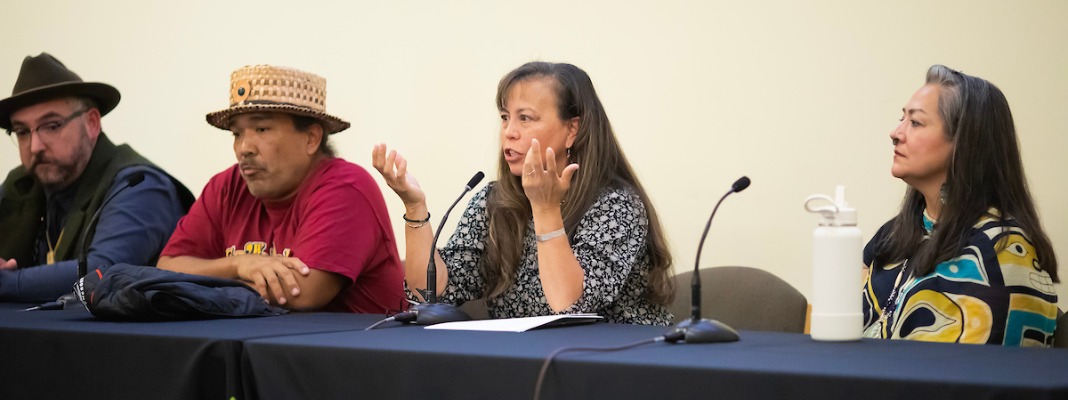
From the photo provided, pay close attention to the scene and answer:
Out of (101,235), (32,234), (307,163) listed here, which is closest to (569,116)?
(307,163)

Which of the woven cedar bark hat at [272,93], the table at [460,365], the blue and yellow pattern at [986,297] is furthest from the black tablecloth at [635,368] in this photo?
the woven cedar bark hat at [272,93]

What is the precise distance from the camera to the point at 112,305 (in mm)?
1817

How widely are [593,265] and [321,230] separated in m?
0.75

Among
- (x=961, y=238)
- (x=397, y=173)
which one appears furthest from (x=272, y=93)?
(x=961, y=238)

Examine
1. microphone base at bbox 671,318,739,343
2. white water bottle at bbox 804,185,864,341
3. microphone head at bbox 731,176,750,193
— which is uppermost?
microphone head at bbox 731,176,750,193

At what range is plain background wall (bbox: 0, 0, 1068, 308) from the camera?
277 cm

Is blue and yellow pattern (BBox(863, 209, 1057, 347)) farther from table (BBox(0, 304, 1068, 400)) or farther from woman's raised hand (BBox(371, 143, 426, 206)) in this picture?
woman's raised hand (BBox(371, 143, 426, 206))

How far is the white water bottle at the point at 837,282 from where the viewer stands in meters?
1.38

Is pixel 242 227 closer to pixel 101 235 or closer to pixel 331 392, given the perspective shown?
pixel 101 235

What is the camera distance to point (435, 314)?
1767 millimetres

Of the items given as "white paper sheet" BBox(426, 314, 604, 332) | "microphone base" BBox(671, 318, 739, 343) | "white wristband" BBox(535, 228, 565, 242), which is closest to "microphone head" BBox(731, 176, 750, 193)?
"microphone base" BBox(671, 318, 739, 343)

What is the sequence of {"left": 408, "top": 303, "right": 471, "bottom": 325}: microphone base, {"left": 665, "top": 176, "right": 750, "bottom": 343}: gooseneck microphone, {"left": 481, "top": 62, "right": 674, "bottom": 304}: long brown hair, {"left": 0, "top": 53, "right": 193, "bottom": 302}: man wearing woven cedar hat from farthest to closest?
{"left": 0, "top": 53, "right": 193, "bottom": 302}: man wearing woven cedar hat < {"left": 481, "top": 62, "right": 674, "bottom": 304}: long brown hair < {"left": 408, "top": 303, "right": 471, "bottom": 325}: microphone base < {"left": 665, "top": 176, "right": 750, "bottom": 343}: gooseneck microphone

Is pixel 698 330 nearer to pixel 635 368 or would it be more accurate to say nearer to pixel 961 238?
pixel 635 368

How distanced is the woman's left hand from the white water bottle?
565 millimetres
